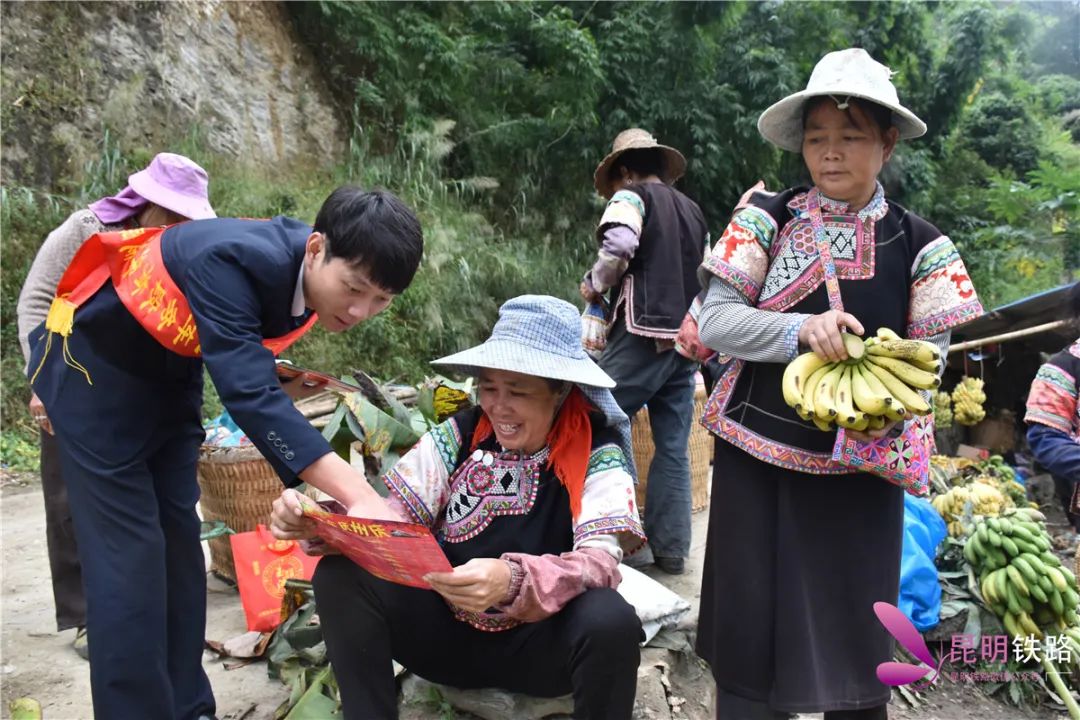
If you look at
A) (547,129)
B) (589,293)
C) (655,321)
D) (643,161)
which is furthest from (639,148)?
(547,129)

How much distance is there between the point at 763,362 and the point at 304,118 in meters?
8.34

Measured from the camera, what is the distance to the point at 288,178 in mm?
8578

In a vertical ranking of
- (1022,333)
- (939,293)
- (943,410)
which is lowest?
(943,410)

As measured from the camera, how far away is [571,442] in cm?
196

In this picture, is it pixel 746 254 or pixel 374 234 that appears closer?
pixel 374 234

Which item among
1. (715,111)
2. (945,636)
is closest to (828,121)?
(945,636)

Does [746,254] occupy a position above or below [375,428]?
above

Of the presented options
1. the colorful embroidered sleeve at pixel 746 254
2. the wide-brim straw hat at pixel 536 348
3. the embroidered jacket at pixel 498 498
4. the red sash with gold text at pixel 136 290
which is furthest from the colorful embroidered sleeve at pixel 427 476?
the colorful embroidered sleeve at pixel 746 254

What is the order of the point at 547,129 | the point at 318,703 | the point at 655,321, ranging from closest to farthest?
1. the point at 318,703
2. the point at 655,321
3. the point at 547,129

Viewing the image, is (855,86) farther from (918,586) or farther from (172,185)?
(918,586)

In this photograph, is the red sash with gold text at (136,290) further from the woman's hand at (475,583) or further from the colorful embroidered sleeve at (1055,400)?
the colorful embroidered sleeve at (1055,400)

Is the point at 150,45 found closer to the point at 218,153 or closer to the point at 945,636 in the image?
the point at 218,153

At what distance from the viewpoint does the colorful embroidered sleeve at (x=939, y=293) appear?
5.83 ft

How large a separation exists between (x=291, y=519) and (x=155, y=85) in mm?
7239
